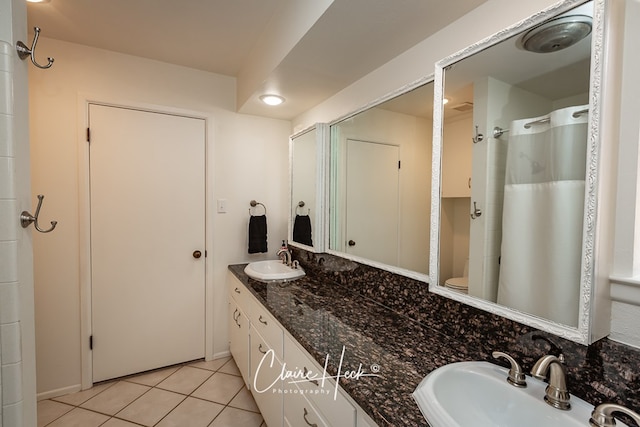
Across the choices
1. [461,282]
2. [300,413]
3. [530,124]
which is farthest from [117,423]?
[530,124]

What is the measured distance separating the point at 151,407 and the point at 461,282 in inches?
82.1

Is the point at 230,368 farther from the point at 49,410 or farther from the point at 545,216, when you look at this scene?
the point at 545,216

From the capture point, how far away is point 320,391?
1.07 m

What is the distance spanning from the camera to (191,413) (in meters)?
1.89

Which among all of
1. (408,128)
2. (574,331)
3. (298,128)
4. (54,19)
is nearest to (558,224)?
(574,331)

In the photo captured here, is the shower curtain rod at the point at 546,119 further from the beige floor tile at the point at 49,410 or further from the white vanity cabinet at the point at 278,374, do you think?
the beige floor tile at the point at 49,410

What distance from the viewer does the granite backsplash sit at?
750 mm

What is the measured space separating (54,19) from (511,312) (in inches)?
107

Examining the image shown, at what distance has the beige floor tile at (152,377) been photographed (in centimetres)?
222

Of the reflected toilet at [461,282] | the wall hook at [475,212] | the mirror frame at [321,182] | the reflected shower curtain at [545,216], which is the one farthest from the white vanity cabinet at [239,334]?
the reflected shower curtain at [545,216]

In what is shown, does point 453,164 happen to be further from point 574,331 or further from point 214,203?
point 214,203

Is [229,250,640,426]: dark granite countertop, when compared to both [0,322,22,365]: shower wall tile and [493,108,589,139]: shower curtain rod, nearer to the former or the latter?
[493,108,589,139]: shower curtain rod

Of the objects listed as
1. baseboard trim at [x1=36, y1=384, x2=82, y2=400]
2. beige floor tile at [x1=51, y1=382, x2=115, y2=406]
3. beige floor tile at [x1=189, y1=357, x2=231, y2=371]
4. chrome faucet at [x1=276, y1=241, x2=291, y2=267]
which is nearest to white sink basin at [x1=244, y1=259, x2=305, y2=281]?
chrome faucet at [x1=276, y1=241, x2=291, y2=267]

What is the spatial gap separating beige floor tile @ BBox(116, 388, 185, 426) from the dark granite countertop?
1030 mm
